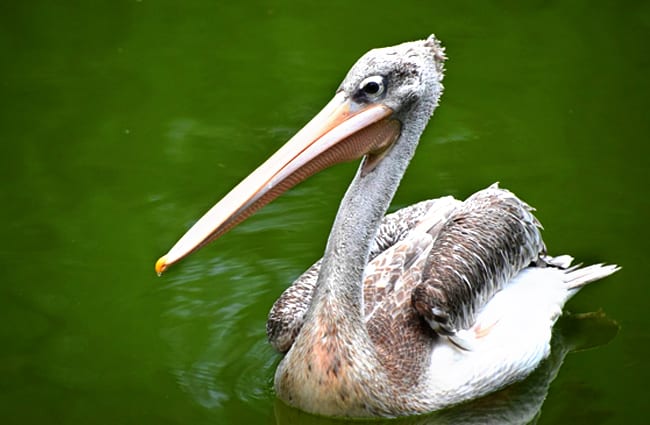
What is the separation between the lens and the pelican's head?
4.39 m

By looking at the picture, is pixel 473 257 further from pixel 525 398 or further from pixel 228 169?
pixel 228 169

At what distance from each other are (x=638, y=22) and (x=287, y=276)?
13.8 feet

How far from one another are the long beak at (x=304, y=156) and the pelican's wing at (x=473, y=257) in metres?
0.72

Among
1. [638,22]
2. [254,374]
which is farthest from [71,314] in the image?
[638,22]

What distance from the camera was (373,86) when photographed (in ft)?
14.7

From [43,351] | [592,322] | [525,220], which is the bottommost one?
[43,351]

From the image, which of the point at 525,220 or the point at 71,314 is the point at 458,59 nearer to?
the point at 525,220

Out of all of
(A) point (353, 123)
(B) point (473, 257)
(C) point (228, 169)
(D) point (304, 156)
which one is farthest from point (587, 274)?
(C) point (228, 169)

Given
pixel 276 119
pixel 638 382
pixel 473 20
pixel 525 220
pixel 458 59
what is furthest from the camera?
pixel 473 20

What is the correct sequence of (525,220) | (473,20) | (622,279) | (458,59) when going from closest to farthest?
(525,220)
(622,279)
(458,59)
(473,20)

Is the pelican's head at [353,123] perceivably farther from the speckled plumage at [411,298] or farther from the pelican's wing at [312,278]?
the pelican's wing at [312,278]

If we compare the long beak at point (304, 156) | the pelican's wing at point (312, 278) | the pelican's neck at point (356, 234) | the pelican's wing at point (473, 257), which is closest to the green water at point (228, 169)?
the pelican's wing at point (312, 278)

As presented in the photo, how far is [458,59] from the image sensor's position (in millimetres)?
8297

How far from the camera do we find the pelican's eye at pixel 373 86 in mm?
4461
